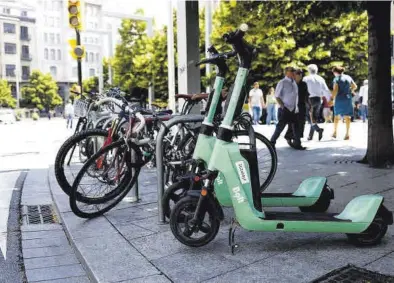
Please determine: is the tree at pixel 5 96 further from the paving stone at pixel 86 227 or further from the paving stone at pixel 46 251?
the paving stone at pixel 46 251

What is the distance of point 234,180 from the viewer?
3867mm

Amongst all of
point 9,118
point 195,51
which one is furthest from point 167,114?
point 9,118

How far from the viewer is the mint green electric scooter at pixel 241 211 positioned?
12.5ft

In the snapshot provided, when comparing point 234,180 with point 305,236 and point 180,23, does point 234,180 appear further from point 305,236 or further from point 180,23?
point 180,23

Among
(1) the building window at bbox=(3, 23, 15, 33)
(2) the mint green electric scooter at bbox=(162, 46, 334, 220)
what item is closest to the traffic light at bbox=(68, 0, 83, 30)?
(2) the mint green electric scooter at bbox=(162, 46, 334, 220)

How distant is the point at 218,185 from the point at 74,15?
8553 mm

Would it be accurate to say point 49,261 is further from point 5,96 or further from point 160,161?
point 5,96

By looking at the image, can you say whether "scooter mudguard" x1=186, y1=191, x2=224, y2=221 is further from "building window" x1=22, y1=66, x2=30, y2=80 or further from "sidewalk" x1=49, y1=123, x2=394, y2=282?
"building window" x1=22, y1=66, x2=30, y2=80

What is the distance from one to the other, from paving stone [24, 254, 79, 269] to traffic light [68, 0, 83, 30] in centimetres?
834

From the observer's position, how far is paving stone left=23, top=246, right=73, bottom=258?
425cm

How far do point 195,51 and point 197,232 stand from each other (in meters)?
6.04

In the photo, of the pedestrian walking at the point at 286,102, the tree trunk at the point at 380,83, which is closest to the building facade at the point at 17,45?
the pedestrian walking at the point at 286,102

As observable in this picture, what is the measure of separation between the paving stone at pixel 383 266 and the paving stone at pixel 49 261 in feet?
7.57

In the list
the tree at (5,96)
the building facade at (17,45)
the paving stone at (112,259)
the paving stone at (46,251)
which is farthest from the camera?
the building facade at (17,45)
